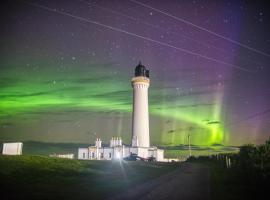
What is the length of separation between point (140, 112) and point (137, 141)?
7.44 m

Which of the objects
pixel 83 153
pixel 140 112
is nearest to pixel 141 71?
pixel 140 112

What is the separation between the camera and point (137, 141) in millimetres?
72375

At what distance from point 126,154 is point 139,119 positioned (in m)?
9.47

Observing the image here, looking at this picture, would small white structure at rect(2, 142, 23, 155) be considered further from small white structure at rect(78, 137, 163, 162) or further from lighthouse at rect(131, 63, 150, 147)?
lighthouse at rect(131, 63, 150, 147)

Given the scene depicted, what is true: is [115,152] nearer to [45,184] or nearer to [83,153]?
[83,153]

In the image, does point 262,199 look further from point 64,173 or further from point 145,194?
point 64,173

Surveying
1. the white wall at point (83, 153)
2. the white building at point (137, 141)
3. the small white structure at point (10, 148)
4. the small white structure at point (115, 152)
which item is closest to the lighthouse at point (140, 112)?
the white building at point (137, 141)

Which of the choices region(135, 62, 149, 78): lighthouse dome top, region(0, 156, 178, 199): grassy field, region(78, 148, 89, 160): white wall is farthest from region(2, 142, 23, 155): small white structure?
region(135, 62, 149, 78): lighthouse dome top

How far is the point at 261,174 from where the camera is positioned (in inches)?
771

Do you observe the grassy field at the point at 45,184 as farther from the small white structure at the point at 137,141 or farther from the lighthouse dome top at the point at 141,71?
the lighthouse dome top at the point at 141,71

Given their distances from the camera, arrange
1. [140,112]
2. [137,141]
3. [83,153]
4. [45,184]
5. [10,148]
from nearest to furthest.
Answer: [45,184], [10,148], [137,141], [140,112], [83,153]

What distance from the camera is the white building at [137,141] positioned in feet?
236

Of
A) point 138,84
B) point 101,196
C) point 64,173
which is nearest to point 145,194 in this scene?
point 101,196

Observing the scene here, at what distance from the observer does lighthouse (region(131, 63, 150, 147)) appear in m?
73.3
